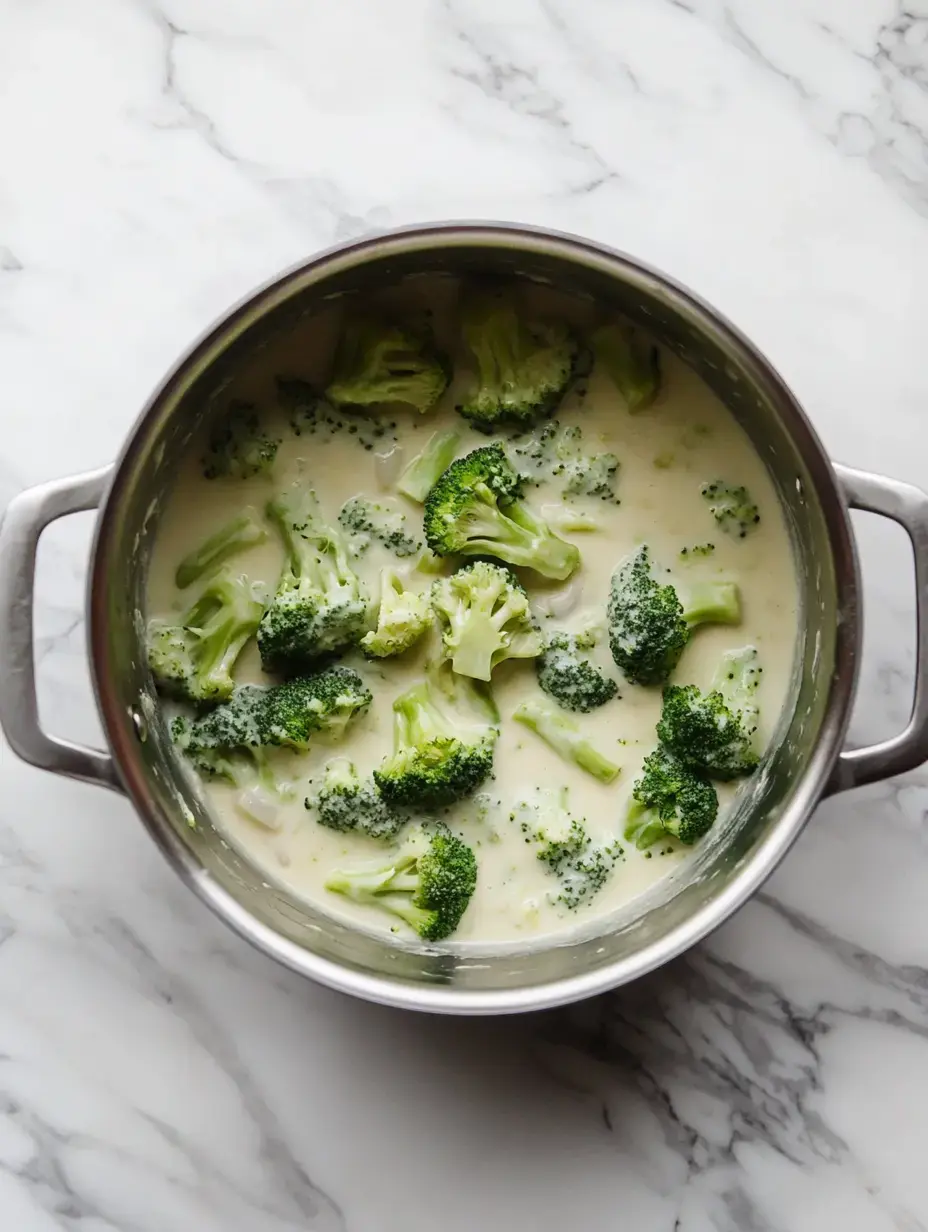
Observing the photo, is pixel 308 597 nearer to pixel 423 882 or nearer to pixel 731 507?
pixel 423 882

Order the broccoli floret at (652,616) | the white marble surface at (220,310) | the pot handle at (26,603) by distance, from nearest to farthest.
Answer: the pot handle at (26,603) → the broccoli floret at (652,616) → the white marble surface at (220,310)

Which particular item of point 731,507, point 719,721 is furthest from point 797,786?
point 731,507

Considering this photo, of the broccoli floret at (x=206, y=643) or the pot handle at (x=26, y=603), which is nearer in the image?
the pot handle at (x=26, y=603)

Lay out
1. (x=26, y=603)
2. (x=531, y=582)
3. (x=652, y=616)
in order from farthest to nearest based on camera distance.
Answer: (x=531, y=582) < (x=652, y=616) < (x=26, y=603)

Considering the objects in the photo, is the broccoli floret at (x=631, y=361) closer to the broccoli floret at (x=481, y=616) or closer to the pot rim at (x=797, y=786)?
the pot rim at (x=797, y=786)

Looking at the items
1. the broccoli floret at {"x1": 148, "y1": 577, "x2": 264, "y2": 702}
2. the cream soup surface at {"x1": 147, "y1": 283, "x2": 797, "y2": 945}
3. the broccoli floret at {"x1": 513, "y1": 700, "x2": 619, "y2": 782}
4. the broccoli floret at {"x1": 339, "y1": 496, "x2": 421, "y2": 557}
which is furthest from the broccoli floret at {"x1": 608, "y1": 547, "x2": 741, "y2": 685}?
the broccoli floret at {"x1": 148, "y1": 577, "x2": 264, "y2": 702}

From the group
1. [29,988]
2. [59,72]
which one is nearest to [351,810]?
[29,988]

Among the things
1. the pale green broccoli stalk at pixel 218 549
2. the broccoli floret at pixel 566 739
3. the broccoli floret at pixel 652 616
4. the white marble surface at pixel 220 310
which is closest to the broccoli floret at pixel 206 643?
the pale green broccoli stalk at pixel 218 549
